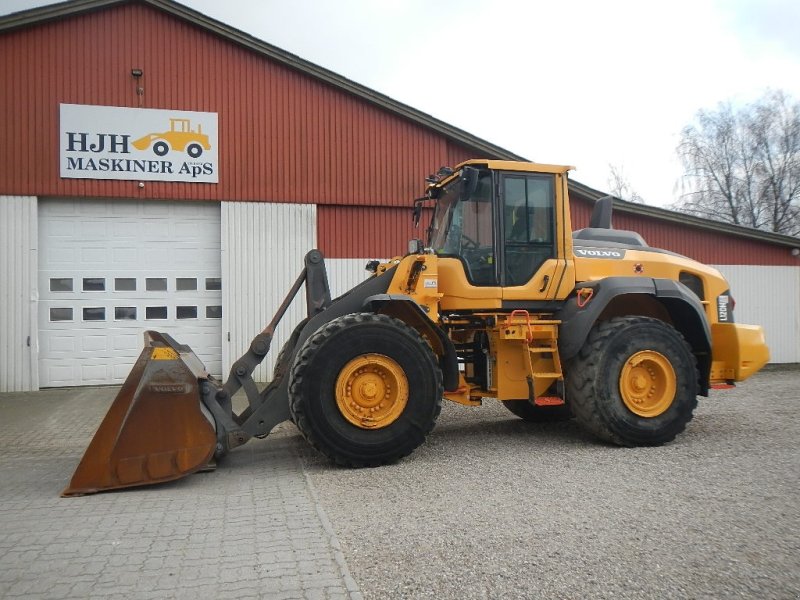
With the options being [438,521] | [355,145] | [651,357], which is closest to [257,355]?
[438,521]

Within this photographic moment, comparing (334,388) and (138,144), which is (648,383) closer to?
(334,388)

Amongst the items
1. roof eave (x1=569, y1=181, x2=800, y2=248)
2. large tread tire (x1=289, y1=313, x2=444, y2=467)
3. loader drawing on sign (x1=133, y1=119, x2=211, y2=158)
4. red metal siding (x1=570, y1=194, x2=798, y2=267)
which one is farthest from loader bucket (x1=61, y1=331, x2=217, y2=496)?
red metal siding (x1=570, y1=194, x2=798, y2=267)

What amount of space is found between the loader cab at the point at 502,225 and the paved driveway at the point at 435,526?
6.23 feet

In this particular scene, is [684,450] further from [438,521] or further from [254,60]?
[254,60]

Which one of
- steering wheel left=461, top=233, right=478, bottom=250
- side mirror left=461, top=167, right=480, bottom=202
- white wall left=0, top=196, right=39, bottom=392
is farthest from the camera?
white wall left=0, top=196, right=39, bottom=392

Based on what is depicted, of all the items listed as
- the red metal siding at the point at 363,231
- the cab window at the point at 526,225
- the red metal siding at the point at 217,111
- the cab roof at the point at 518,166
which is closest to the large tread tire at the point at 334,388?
the cab window at the point at 526,225

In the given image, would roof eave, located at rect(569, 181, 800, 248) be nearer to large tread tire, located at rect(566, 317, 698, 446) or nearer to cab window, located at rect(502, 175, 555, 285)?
cab window, located at rect(502, 175, 555, 285)

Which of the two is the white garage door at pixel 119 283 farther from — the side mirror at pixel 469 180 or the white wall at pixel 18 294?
the side mirror at pixel 469 180

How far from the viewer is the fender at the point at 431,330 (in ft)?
21.2

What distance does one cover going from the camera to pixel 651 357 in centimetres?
676

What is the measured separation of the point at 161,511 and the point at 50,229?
847 centimetres

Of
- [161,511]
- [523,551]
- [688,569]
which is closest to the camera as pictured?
[688,569]

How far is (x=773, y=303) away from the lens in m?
15.2

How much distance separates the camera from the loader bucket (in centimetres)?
516
